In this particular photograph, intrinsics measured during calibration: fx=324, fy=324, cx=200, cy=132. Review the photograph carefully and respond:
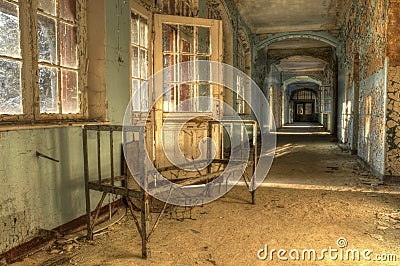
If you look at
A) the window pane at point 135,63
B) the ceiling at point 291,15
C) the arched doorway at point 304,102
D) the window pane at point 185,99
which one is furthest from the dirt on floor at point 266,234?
the arched doorway at point 304,102

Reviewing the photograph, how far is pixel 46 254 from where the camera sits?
261cm

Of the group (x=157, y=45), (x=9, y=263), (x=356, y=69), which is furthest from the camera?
(x=356, y=69)

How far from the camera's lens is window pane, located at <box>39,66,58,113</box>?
2.89 m

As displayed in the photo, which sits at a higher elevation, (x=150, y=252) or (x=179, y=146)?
(x=179, y=146)

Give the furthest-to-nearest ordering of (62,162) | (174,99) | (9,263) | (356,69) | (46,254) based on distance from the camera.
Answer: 1. (356,69)
2. (174,99)
3. (62,162)
4. (46,254)
5. (9,263)

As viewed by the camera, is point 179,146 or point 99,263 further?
point 179,146

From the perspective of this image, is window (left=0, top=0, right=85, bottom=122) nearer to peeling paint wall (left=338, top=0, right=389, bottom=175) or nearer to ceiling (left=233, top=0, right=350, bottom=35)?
peeling paint wall (left=338, top=0, right=389, bottom=175)

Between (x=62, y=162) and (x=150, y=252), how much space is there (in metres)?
1.12

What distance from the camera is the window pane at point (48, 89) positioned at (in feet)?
9.47

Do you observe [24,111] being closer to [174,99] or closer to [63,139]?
[63,139]

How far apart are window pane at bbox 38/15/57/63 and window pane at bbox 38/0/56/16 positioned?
0.06 meters

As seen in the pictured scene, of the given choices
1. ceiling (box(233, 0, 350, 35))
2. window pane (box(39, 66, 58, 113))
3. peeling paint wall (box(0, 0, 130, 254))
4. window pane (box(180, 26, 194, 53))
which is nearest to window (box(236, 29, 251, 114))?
ceiling (box(233, 0, 350, 35))

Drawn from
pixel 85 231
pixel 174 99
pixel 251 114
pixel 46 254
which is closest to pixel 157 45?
pixel 174 99

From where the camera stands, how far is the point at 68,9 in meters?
3.17
